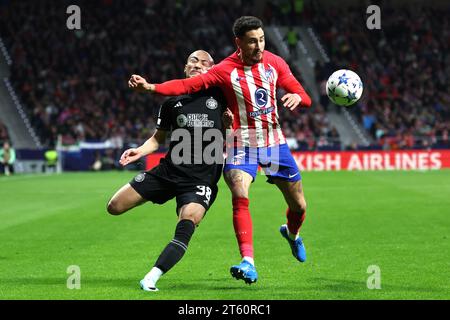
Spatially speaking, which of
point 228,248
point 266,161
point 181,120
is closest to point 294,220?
point 266,161

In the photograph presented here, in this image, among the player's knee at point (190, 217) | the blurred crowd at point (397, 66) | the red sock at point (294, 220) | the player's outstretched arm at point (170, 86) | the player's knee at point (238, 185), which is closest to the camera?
the player's outstretched arm at point (170, 86)

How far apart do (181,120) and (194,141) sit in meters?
0.27

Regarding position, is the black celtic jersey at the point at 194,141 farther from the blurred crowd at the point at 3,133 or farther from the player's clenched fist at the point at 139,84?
the blurred crowd at the point at 3,133

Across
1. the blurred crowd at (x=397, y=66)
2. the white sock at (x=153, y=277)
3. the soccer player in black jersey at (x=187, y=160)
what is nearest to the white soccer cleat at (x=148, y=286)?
the white sock at (x=153, y=277)

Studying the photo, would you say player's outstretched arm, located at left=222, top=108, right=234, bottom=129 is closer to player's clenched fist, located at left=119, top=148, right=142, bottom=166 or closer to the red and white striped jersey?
the red and white striped jersey

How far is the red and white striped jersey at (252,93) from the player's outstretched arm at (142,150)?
80 cm

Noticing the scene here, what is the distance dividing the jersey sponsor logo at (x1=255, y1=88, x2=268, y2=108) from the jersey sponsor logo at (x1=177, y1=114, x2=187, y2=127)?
0.76 m

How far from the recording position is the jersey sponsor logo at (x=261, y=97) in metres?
8.54

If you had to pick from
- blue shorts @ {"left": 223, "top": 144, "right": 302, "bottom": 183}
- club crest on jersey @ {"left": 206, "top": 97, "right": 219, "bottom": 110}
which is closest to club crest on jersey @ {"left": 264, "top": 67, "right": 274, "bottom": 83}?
club crest on jersey @ {"left": 206, "top": 97, "right": 219, "bottom": 110}

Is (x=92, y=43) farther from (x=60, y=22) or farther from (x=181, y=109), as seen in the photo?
(x=181, y=109)

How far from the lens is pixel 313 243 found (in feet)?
39.3

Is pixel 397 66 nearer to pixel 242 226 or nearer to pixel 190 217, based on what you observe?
pixel 242 226

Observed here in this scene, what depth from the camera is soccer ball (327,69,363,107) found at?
9.26 metres

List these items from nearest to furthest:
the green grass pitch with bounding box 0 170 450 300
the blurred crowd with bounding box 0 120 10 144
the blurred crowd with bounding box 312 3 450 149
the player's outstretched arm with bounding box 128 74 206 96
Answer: the player's outstretched arm with bounding box 128 74 206 96 < the green grass pitch with bounding box 0 170 450 300 < the blurred crowd with bounding box 0 120 10 144 < the blurred crowd with bounding box 312 3 450 149
